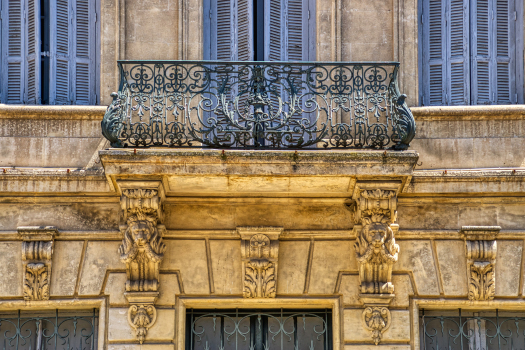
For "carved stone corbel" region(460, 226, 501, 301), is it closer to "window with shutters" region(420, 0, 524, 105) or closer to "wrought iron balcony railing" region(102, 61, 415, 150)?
"wrought iron balcony railing" region(102, 61, 415, 150)

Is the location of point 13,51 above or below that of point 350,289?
above

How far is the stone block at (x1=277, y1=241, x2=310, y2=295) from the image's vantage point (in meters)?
11.0

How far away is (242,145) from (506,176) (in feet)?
10.3

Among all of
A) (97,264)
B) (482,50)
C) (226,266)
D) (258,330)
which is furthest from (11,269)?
(482,50)

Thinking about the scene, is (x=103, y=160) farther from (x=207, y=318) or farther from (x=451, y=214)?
(x=451, y=214)

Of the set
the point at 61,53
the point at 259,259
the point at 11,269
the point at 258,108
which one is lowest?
the point at 11,269

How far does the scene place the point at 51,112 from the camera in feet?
37.6

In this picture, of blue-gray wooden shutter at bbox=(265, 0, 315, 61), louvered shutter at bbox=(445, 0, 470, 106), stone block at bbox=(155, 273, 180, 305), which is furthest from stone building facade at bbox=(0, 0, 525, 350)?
blue-gray wooden shutter at bbox=(265, 0, 315, 61)

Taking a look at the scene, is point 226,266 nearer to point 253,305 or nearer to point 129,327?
point 253,305

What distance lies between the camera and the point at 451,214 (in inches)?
440

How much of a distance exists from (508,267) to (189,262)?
12.4ft

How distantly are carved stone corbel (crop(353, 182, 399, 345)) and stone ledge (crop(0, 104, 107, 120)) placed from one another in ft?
11.1

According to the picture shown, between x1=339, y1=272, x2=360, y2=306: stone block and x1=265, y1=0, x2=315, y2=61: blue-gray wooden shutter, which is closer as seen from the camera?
x1=339, y1=272, x2=360, y2=306: stone block

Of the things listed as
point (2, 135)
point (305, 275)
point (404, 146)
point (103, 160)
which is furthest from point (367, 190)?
point (2, 135)
